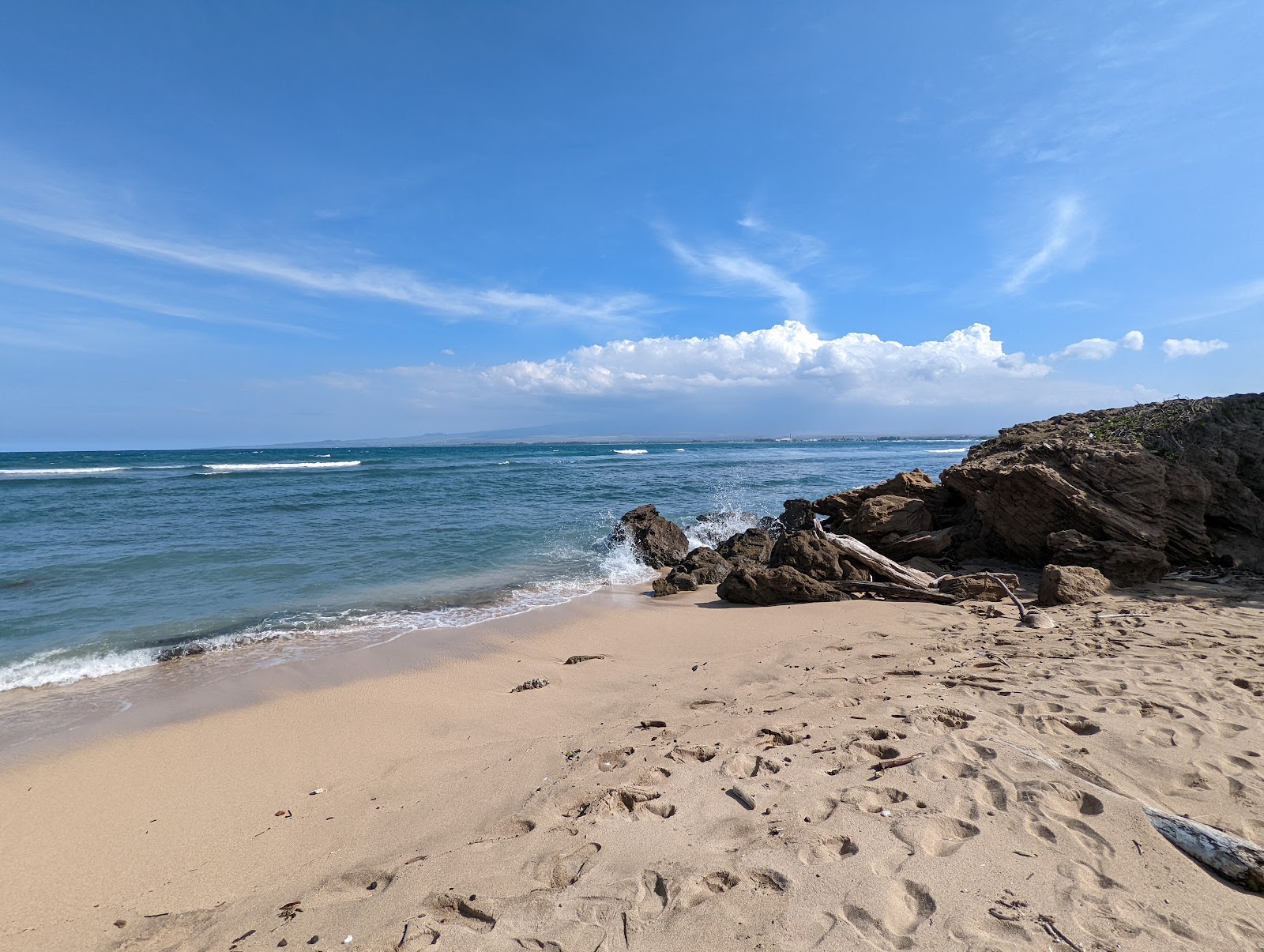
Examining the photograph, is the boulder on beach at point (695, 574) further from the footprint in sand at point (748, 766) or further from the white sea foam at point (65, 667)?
the white sea foam at point (65, 667)

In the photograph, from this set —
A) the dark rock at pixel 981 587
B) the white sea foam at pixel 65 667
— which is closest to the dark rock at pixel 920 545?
the dark rock at pixel 981 587

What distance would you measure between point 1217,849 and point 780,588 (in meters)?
5.99

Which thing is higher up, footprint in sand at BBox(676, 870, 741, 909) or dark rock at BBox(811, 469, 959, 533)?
dark rock at BBox(811, 469, 959, 533)

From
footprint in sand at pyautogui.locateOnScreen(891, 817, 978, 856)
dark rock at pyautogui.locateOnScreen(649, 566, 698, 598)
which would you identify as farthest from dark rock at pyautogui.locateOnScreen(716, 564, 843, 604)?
footprint in sand at pyautogui.locateOnScreen(891, 817, 978, 856)

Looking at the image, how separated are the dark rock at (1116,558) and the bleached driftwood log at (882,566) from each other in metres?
1.76

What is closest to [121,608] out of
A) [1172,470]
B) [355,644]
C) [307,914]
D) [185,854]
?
[355,644]

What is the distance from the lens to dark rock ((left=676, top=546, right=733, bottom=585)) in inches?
402

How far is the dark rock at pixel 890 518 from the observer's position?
10.4m

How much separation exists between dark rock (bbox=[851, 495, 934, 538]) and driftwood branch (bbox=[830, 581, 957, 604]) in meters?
2.32

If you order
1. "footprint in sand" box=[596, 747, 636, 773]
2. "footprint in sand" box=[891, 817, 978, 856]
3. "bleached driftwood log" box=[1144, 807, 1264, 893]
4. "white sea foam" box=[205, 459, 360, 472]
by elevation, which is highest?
"bleached driftwood log" box=[1144, 807, 1264, 893]

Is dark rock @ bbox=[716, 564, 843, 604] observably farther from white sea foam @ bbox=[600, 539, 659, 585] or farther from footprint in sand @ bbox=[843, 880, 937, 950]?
footprint in sand @ bbox=[843, 880, 937, 950]

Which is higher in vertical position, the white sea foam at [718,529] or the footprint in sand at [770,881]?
the footprint in sand at [770,881]

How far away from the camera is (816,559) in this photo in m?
8.84

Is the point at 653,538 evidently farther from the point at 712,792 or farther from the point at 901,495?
the point at 712,792
